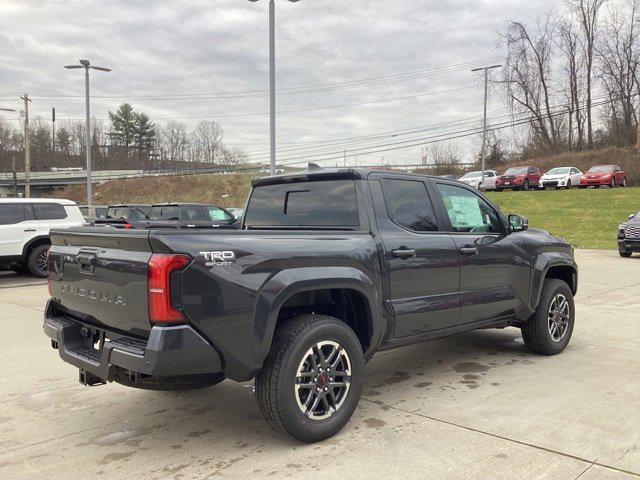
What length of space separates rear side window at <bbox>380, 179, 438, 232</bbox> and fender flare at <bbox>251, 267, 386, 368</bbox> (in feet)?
2.42

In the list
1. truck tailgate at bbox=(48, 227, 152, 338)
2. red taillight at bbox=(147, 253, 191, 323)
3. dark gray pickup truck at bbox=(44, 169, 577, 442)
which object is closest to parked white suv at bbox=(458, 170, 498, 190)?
Result: dark gray pickup truck at bbox=(44, 169, 577, 442)

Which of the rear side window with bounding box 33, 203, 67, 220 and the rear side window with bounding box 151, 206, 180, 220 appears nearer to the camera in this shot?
the rear side window with bounding box 33, 203, 67, 220

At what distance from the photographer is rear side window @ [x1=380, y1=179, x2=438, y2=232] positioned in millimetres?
4520

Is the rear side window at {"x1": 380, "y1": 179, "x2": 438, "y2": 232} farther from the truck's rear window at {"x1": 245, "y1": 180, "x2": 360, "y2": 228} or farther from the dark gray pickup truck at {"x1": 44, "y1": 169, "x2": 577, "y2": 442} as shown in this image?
the truck's rear window at {"x1": 245, "y1": 180, "x2": 360, "y2": 228}

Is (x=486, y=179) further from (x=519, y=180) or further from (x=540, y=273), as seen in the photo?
(x=540, y=273)

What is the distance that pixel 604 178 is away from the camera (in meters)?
34.0

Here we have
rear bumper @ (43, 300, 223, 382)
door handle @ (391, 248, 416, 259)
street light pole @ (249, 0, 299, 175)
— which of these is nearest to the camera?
rear bumper @ (43, 300, 223, 382)

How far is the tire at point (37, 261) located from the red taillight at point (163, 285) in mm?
11098

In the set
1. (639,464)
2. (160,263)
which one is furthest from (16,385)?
(639,464)

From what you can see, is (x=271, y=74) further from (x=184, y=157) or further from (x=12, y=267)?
(x=184, y=157)

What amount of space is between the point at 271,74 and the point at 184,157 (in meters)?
77.8

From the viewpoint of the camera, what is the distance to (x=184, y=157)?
8975cm

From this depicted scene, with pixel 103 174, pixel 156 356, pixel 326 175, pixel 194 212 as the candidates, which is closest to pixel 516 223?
pixel 326 175

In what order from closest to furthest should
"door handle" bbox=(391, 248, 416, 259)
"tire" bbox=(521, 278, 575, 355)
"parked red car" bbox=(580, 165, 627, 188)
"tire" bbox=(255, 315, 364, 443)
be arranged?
1. "tire" bbox=(255, 315, 364, 443)
2. "door handle" bbox=(391, 248, 416, 259)
3. "tire" bbox=(521, 278, 575, 355)
4. "parked red car" bbox=(580, 165, 627, 188)
